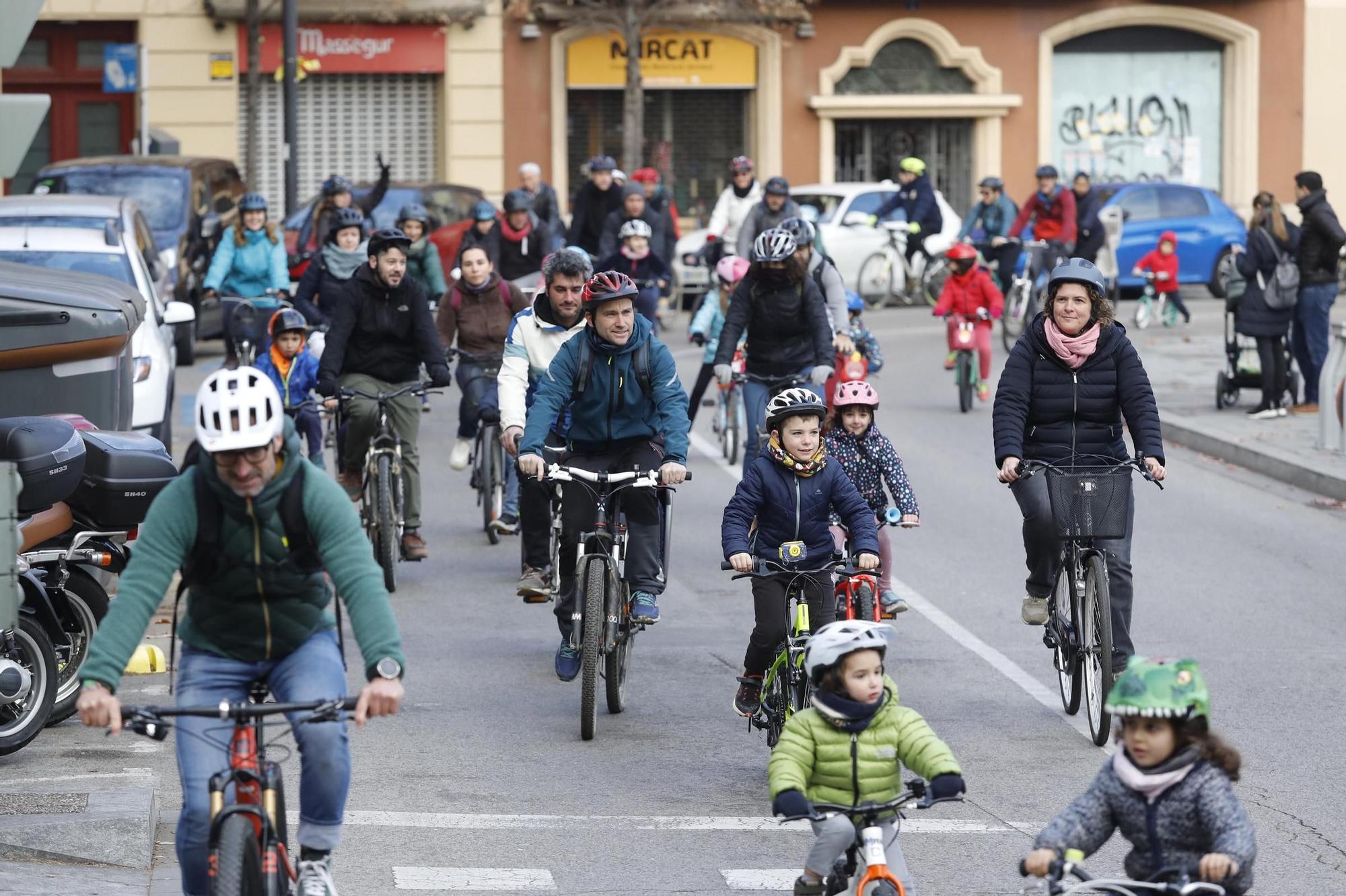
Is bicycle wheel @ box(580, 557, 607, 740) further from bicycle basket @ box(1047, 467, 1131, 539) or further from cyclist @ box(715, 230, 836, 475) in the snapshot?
cyclist @ box(715, 230, 836, 475)

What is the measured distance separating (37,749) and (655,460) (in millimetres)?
2636

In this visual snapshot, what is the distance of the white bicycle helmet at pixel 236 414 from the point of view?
5.37 m

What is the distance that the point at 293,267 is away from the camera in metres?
20.5

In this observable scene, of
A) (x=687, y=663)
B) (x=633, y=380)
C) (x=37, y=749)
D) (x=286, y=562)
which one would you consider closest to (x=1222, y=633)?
(x=687, y=663)

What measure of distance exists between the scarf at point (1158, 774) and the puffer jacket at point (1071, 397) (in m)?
3.77

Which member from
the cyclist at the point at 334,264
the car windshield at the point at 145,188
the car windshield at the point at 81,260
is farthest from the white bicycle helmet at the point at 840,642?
the car windshield at the point at 145,188

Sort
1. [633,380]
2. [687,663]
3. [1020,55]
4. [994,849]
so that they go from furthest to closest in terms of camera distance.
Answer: [1020,55]
[687,663]
[633,380]
[994,849]

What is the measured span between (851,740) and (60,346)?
501 cm

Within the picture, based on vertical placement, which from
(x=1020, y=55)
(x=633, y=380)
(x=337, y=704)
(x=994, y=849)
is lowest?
(x=994, y=849)

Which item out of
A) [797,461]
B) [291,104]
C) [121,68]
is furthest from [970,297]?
[121,68]

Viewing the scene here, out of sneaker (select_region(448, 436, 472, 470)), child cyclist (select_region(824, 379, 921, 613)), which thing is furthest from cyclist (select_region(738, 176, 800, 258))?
child cyclist (select_region(824, 379, 921, 613))

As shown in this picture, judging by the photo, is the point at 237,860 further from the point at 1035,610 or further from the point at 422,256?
the point at 422,256

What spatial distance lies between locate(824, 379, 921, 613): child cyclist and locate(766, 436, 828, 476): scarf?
1595 millimetres

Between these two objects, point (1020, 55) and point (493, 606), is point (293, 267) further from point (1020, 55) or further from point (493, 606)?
point (1020, 55)
